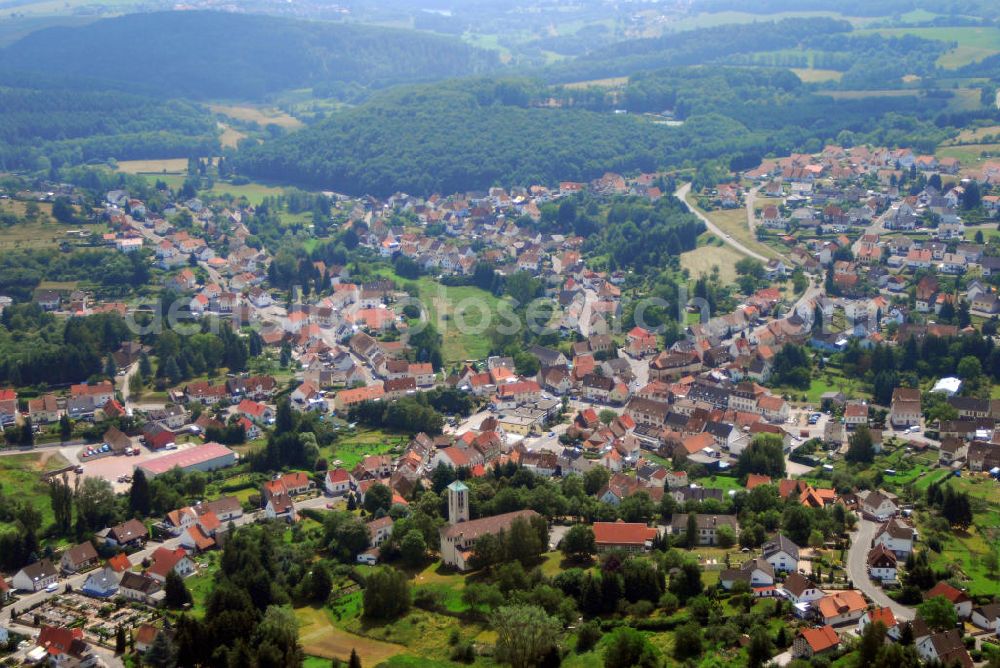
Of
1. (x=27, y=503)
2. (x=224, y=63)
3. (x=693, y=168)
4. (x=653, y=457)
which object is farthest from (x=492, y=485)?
(x=224, y=63)

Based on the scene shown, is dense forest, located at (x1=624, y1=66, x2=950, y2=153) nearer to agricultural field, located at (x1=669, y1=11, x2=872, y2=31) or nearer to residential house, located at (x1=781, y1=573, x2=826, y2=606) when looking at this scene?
agricultural field, located at (x1=669, y1=11, x2=872, y2=31)

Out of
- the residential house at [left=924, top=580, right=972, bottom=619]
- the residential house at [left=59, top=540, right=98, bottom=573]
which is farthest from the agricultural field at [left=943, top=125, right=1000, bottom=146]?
the residential house at [left=59, top=540, right=98, bottom=573]

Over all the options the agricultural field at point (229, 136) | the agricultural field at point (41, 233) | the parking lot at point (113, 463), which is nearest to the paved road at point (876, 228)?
A: the parking lot at point (113, 463)

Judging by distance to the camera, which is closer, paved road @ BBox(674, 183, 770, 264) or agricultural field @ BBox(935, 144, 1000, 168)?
paved road @ BBox(674, 183, 770, 264)

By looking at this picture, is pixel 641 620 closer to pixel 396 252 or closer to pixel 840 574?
pixel 840 574

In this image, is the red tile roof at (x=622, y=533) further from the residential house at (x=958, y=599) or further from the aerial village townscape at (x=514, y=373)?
the residential house at (x=958, y=599)

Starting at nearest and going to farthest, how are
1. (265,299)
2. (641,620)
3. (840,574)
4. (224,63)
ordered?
(641,620) < (840,574) < (265,299) < (224,63)
